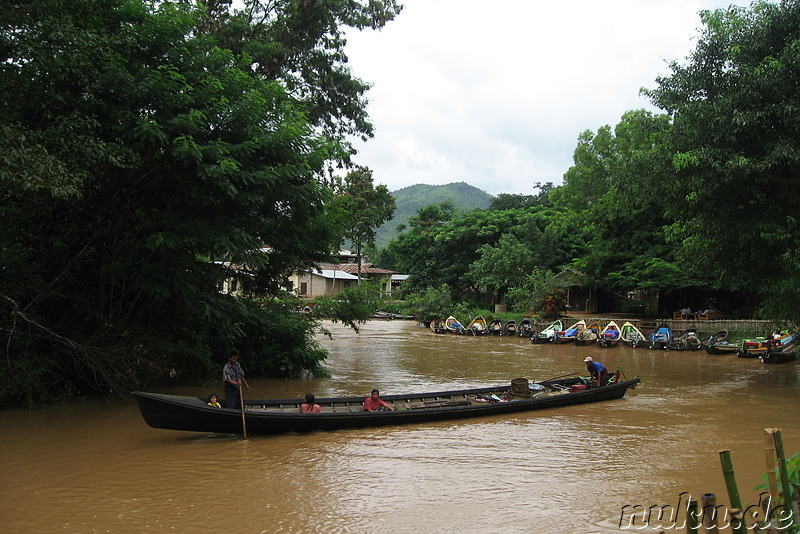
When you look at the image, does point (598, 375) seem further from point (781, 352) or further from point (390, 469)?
point (781, 352)

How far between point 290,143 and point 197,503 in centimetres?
713

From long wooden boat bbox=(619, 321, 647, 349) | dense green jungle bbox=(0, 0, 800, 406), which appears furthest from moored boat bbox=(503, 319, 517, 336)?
dense green jungle bbox=(0, 0, 800, 406)

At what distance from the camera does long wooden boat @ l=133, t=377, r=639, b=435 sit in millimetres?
9125

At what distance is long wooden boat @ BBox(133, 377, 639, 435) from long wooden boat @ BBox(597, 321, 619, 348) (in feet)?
45.3

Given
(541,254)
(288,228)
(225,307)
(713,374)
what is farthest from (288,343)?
(541,254)

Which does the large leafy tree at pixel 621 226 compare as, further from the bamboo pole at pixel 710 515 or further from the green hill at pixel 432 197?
the green hill at pixel 432 197

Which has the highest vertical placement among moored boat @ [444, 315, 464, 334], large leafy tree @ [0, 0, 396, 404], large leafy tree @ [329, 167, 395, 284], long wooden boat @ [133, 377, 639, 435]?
large leafy tree @ [329, 167, 395, 284]

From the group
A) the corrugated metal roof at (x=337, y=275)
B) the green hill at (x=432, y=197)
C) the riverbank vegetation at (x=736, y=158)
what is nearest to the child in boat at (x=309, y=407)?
the riverbank vegetation at (x=736, y=158)

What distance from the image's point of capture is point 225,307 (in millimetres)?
Result: 14820

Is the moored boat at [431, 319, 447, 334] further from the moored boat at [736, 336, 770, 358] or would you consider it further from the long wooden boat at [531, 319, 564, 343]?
the moored boat at [736, 336, 770, 358]

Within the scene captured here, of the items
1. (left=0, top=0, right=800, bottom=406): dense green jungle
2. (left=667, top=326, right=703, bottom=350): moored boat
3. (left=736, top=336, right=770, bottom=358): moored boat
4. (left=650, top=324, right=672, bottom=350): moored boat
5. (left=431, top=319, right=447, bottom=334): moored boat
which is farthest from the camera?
(left=431, top=319, right=447, bottom=334): moored boat

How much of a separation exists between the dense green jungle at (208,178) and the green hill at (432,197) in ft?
328

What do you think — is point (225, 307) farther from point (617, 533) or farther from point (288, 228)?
point (617, 533)

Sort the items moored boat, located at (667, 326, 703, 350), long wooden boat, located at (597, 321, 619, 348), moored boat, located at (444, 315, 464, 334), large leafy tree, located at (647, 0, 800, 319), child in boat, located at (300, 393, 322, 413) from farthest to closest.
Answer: moored boat, located at (444, 315, 464, 334) → long wooden boat, located at (597, 321, 619, 348) → moored boat, located at (667, 326, 703, 350) → large leafy tree, located at (647, 0, 800, 319) → child in boat, located at (300, 393, 322, 413)
